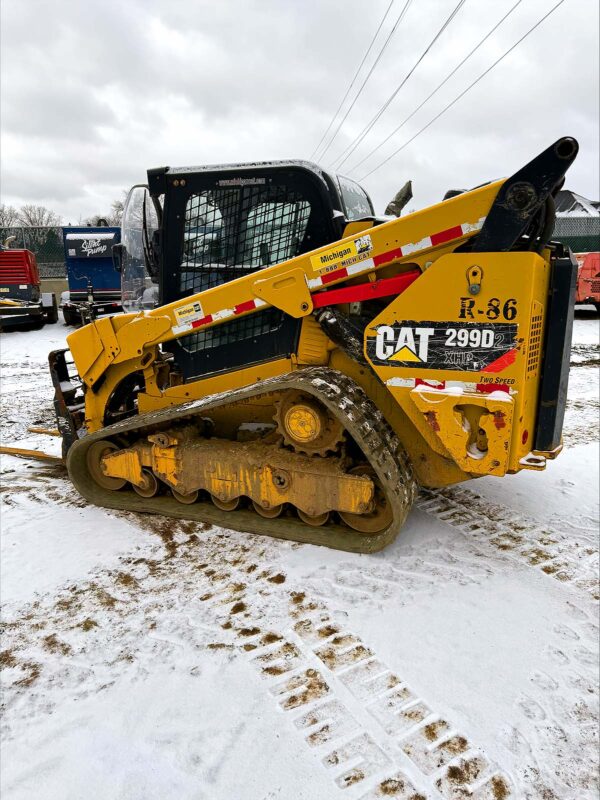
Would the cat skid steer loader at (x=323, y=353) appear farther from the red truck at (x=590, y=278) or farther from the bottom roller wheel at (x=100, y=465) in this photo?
the red truck at (x=590, y=278)

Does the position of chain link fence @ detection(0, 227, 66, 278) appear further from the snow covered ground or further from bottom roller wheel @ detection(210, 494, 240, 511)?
bottom roller wheel @ detection(210, 494, 240, 511)

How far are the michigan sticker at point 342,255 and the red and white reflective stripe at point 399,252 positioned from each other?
1.1 inches

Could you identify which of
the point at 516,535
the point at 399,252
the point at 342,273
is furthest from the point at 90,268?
the point at 516,535

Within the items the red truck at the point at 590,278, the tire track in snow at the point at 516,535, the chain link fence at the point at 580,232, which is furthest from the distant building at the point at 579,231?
the tire track in snow at the point at 516,535

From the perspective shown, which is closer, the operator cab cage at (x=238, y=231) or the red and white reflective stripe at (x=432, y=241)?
the red and white reflective stripe at (x=432, y=241)

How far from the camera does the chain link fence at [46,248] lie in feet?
67.4

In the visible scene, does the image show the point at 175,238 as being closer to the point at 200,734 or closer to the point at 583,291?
the point at 200,734

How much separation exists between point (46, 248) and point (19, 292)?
25.8ft

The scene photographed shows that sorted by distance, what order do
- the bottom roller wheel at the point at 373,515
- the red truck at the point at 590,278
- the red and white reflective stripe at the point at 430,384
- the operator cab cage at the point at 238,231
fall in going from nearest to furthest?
the red and white reflective stripe at the point at 430,384 → the bottom roller wheel at the point at 373,515 → the operator cab cage at the point at 238,231 → the red truck at the point at 590,278

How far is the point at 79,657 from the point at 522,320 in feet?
→ 9.30

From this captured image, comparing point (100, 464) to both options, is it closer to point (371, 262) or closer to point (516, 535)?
point (371, 262)

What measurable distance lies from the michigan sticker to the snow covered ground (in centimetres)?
181

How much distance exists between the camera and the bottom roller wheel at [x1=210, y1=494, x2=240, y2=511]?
12.3 ft

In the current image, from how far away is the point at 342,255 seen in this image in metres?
3.17
